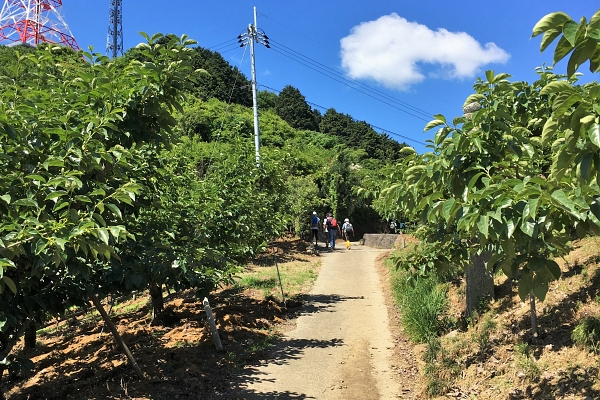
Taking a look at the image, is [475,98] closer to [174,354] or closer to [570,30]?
[570,30]

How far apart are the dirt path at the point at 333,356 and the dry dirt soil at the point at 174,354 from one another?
16 centimetres

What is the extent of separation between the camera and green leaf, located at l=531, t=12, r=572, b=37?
1561mm

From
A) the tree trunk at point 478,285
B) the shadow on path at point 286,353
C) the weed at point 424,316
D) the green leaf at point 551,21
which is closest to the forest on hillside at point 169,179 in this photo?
the green leaf at point 551,21

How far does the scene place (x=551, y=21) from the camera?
5.16ft

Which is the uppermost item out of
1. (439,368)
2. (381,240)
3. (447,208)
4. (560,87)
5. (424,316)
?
(560,87)

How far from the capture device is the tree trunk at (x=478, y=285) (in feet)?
21.4

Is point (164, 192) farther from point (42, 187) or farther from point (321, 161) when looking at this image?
point (321, 161)

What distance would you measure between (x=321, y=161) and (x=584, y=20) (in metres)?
30.1

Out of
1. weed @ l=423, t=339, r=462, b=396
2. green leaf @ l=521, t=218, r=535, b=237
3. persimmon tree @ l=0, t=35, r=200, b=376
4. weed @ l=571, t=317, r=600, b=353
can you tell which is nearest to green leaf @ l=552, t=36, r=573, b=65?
green leaf @ l=521, t=218, r=535, b=237

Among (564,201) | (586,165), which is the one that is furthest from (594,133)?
(564,201)

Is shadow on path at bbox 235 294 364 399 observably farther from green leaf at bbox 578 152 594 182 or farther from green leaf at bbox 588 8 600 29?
green leaf at bbox 588 8 600 29

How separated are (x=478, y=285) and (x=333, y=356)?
2511 millimetres

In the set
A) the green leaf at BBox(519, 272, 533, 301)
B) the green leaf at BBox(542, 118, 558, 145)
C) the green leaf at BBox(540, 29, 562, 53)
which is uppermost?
the green leaf at BBox(540, 29, 562, 53)

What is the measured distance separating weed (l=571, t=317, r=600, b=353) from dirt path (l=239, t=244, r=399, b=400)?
2.03m
